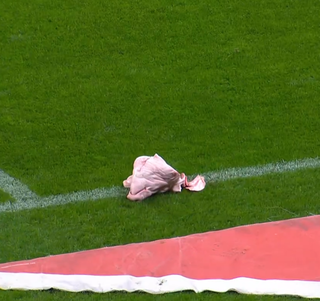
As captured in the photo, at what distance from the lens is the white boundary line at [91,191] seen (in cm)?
543

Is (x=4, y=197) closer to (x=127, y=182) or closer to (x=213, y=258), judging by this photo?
(x=127, y=182)

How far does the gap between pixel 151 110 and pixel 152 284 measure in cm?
256

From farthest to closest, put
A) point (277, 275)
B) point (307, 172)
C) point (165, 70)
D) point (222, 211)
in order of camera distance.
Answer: point (165, 70) → point (307, 172) → point (222, 211) → point (277, 275)

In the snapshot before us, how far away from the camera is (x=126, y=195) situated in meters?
5.48

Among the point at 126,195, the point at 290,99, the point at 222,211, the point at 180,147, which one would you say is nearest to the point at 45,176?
the point at 126,195

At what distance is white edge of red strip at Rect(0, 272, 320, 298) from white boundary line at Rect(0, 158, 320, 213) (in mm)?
978

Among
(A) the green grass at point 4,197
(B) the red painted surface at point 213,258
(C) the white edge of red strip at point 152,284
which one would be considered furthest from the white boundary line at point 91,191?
(C) the white edge of red strip at point 152,284

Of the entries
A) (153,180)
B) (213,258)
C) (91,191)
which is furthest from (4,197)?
(213,258)

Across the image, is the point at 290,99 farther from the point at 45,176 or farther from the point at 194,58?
the point at 45,176

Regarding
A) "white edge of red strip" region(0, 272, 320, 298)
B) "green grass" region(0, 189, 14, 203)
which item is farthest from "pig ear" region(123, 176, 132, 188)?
"white edge of red strip" region(0, 272, 320, 298)

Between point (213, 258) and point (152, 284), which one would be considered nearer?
point (152, 284)

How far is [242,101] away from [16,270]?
10.2 ft

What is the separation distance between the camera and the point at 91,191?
5562 mm

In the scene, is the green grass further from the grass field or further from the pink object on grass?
the pink object on grass
